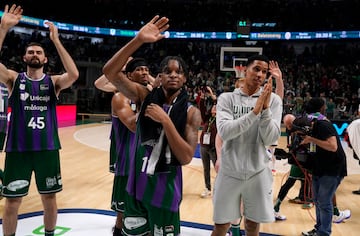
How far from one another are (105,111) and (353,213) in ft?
66.4

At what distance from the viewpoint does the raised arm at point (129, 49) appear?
2.10m

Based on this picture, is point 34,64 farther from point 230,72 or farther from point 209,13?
point 209,13

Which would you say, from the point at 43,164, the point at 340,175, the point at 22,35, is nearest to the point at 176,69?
the point at 43,164

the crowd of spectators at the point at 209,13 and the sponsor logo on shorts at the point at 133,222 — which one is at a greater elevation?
the crowd of spectators at the point at 209,13

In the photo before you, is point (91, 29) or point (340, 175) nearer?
point (340, 175)

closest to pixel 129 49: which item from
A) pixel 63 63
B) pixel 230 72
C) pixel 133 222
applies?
pixel 133 222

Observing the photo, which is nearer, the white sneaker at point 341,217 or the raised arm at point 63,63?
the raised arm at point 63,63

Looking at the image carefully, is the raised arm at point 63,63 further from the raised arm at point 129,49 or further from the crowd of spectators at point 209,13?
the crowd of spectators at point 209,13

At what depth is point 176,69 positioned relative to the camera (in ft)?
7.52

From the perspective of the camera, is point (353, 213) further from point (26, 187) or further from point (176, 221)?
point (26, 187)

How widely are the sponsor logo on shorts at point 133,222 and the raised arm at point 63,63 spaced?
163 centimetres

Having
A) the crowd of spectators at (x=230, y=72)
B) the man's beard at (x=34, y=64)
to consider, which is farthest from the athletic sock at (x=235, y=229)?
the crowd of spectators at (x=230, y=72)

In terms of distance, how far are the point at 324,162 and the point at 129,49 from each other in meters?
2.55

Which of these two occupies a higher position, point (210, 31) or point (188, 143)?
point (210, 31)
